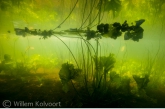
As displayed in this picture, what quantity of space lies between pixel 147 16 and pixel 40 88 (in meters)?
11.7

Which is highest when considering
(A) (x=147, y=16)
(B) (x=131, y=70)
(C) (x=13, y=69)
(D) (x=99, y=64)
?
(A) (x=147, y=16)

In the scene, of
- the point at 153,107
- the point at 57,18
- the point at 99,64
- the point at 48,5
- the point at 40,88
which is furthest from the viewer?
the point at 57,18

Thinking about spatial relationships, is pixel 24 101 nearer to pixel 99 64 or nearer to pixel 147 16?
pixel 99 64

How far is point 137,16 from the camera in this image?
40.4 ft

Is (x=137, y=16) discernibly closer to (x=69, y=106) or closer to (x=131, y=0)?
(x=131, y=0)

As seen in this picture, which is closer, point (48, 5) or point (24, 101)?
point (24, 101)

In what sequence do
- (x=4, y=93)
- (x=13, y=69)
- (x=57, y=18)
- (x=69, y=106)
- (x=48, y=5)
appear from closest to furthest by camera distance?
1. (x=69, y=106)
2. (x=4, y=93)
3. (x=13, y=69)
4. (x=48, y=5)
5. (x=57, y=18)

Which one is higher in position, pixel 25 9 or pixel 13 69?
pixel 25 9

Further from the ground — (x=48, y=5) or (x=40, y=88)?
(x=48, y=5)

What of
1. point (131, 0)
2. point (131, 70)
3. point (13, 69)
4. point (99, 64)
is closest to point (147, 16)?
point (131, 0)

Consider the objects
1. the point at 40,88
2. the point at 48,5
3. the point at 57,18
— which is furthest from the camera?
the point at 57,18

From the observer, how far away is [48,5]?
10297 millimetres

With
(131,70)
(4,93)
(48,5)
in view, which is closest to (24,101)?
(4,93)

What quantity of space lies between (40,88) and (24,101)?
4.58 feet
